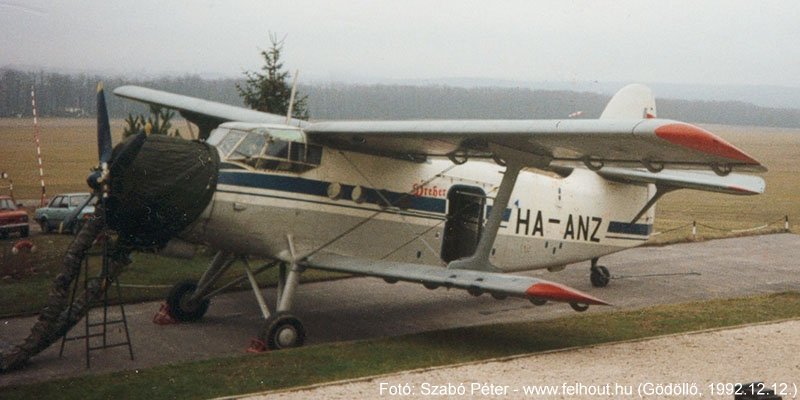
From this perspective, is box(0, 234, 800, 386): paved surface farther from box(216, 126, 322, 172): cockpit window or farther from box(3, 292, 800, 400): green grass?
box(216, 126, 322, 172): cockpit window

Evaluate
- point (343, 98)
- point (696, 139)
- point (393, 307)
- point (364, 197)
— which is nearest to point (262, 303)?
point (364, 197)

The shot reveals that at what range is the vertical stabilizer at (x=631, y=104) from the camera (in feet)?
53.2

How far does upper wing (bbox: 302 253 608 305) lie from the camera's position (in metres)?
11.2

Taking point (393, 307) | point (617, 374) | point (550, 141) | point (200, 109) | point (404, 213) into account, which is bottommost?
point (393, 307)

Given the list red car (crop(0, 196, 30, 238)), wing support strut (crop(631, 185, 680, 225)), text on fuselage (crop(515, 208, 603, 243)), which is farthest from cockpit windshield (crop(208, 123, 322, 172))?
red car (crop(0, 196, 30, 238))

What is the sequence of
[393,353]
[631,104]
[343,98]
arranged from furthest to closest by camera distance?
1. [343,98]
2. [631,104]
3. [393,353]

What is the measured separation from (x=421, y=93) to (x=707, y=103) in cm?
5731

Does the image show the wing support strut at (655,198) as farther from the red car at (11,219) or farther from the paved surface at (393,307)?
the red car at (11,219)

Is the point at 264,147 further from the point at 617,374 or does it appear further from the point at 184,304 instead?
the point at 617,374

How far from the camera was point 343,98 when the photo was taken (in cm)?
2467

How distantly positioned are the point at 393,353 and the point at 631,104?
775 centimetres

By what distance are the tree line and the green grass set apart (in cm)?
678

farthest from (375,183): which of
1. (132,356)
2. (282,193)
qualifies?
(132,356)

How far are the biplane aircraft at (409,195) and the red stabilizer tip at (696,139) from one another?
173mm
